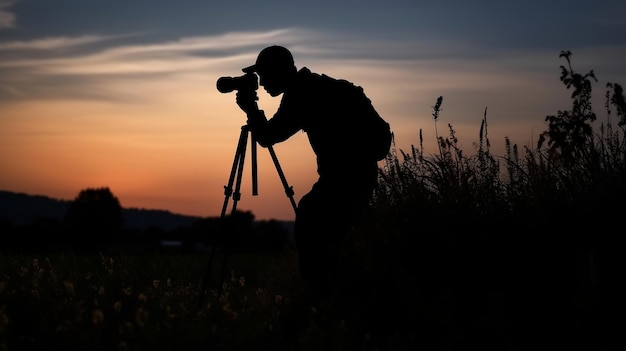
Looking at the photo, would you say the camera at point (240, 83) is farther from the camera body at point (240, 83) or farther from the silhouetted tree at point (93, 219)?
the silhouetted tree at point (93, 219)

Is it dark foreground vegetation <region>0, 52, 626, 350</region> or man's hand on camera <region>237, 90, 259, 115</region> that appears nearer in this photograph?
dark foreground vegetation <region>0, 52, 626, 350</region>

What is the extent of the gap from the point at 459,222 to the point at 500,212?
785 mm

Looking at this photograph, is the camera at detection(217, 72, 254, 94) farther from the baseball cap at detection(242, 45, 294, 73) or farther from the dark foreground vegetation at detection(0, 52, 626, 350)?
the dark foreground vegetation at detection(0, 52, 626, 350)

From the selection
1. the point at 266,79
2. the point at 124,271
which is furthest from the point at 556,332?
the point at 124,271

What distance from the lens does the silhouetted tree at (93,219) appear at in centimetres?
10288

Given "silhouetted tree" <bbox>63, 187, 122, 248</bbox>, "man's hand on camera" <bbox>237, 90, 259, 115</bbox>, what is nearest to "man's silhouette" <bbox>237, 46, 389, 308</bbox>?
"man's hand on camera" <bbox>237, 90, 259, 115</bbox>

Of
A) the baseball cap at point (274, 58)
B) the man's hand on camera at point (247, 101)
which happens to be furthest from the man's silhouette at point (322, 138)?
the man's hand on camera at point (247, 101)

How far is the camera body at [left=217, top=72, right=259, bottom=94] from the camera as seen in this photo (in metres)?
8.26

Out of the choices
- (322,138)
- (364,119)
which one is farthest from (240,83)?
(364,119)

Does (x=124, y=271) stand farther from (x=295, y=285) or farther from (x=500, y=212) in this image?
(x=500, y=212)

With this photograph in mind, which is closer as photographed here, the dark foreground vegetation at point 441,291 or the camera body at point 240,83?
the dark foreground vegetation at point 441,291

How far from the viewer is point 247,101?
325 inches

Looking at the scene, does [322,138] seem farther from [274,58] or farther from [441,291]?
[441,291]

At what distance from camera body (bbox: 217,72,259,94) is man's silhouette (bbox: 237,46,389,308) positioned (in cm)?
24
